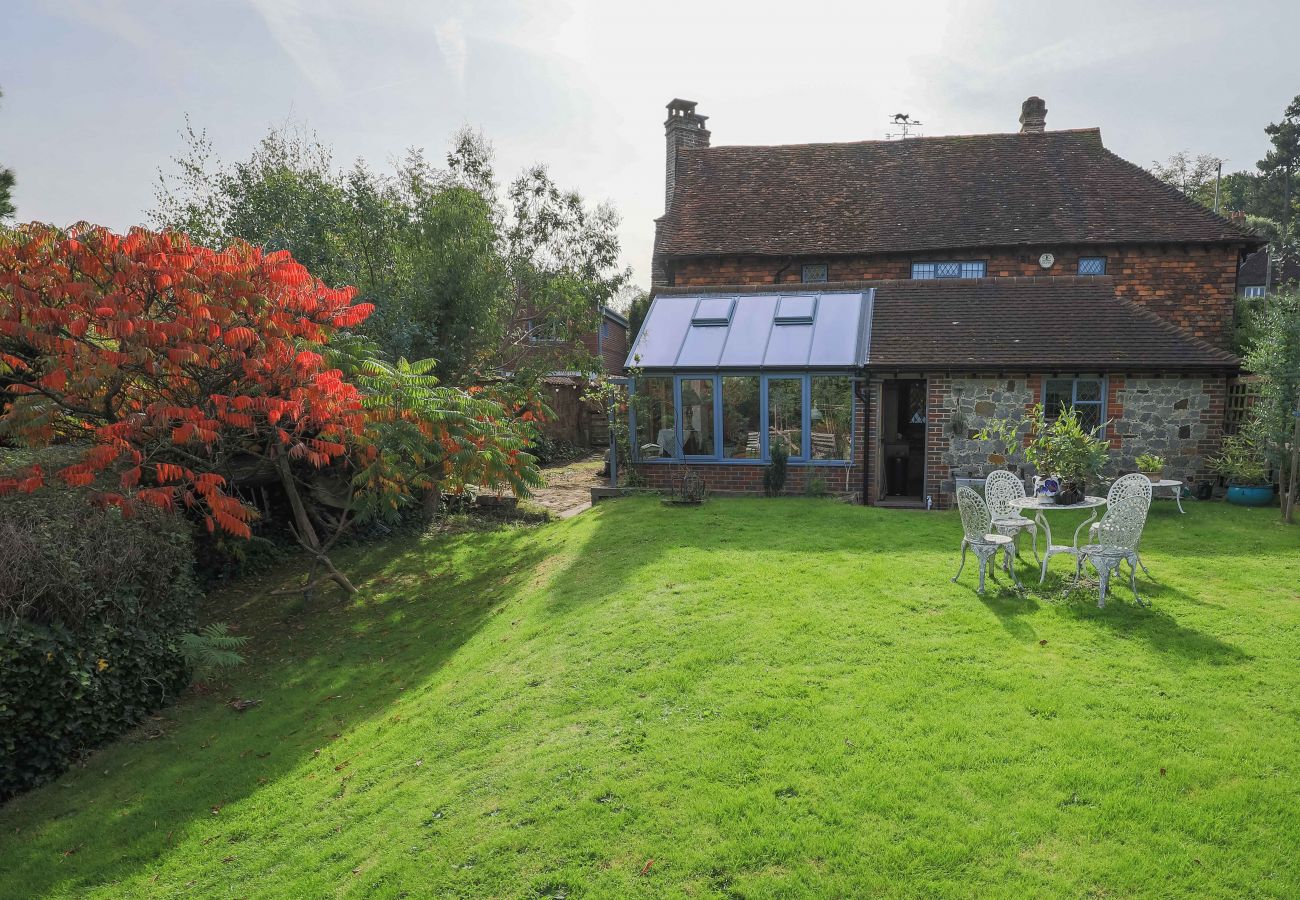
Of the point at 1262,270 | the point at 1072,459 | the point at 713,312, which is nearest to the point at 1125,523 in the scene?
the point at 1072,459

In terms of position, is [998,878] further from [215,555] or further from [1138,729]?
[215,555]

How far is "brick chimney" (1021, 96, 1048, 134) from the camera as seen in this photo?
22.8 metres

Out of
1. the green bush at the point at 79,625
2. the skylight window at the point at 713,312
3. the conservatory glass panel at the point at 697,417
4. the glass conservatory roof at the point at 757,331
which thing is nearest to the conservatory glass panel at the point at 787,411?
the glass conservatory roof at the point at 757,331

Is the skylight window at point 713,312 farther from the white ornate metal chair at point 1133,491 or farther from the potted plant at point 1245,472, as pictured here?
the potted plant at point 1245,472

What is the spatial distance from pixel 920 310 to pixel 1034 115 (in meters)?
12.0

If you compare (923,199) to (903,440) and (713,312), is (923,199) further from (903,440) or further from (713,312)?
(713,312)

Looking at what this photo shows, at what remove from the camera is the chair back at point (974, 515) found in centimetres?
788

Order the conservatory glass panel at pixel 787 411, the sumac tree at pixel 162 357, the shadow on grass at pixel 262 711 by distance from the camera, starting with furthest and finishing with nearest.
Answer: the conservatory glass panel at pixel 787 411, the sumac tree at pixel 162 357, the shadow on grass at pixel 262 711

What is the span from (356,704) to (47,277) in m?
5.56

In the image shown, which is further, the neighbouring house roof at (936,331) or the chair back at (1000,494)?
the neighbouring house roof at (936,331)

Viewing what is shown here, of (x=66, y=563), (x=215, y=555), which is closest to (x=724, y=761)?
(x=66, y=563)

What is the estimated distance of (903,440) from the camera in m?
16.9

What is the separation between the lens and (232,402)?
27.8 feet

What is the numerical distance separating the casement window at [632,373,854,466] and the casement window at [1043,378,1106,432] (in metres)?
3.69
